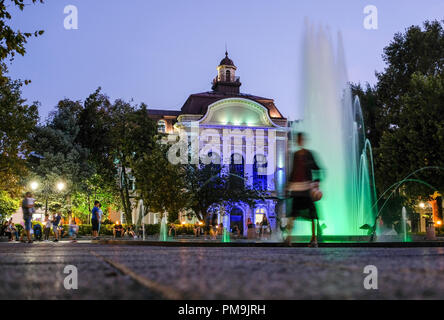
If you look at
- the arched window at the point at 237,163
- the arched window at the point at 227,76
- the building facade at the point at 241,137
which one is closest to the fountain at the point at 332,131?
the arched window at the point at 237,163

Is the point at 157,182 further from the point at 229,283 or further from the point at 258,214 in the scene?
the point at 229,283

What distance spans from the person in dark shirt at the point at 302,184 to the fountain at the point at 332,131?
9577 millimetres

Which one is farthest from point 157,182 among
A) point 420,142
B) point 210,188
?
point 420,142

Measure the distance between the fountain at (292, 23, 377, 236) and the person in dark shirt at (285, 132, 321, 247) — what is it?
958cm

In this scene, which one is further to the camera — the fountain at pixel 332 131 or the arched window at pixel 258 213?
the arched window at pixel 258 213

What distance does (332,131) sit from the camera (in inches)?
806

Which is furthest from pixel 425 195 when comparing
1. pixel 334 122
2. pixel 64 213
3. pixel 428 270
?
pixel 64 213

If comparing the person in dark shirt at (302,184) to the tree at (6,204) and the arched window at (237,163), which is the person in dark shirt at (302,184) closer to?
the tree at (6,204)

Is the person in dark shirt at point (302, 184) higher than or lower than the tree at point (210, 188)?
lower

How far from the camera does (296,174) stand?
8.53 metres

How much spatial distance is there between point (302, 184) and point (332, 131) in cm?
1250

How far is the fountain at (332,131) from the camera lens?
60.2 ft

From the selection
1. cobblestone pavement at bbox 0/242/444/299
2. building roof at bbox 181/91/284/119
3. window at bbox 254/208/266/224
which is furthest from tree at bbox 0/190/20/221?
cobblestone pavement at bbox 0/242/444/299
